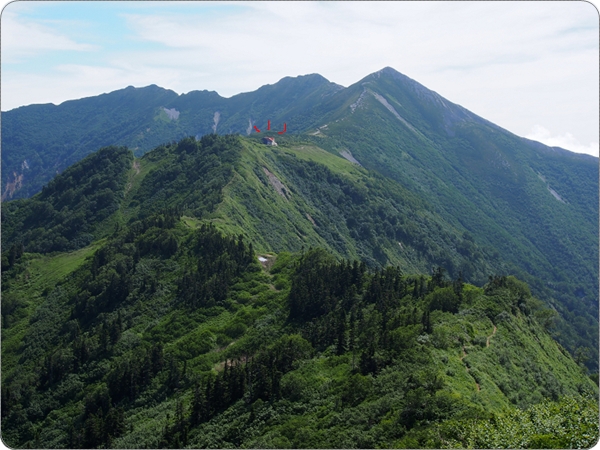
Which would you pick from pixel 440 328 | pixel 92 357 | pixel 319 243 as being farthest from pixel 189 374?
pixel 319 243

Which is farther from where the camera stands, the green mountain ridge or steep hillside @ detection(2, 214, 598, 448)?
steep hillside @ detection(2, 214, 598, 448)

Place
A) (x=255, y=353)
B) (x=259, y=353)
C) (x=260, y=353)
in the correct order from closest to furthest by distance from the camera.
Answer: (x=260, y=353), (x=259, y=353), (x=255, y=353)

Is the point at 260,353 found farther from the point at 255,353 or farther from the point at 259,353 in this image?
the point at 255,353

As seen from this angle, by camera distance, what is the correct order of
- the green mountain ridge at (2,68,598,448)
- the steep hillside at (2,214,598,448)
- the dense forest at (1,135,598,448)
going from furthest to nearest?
the steep hillside at (2,214,598,448)
the green mountain ridge at (2,68,598,448)
the dense forest at (1,135,598,448)

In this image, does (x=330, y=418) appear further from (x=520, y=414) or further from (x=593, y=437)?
(x=593, y=437)

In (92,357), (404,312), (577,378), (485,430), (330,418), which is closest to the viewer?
(485,430)

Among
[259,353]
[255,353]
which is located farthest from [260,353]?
[255,353]

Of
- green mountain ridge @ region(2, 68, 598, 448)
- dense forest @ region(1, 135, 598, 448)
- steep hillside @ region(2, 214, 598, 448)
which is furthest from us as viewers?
steep hillside @ region(2, 214, 598, 448)

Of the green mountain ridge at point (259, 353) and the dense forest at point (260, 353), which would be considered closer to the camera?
the dense forest at point (260, 353)
